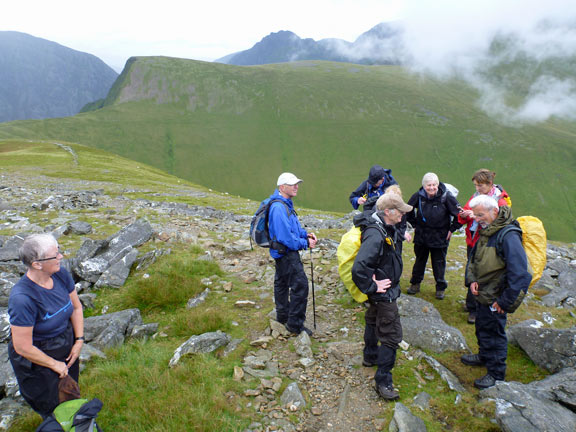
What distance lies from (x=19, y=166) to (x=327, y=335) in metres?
59.8

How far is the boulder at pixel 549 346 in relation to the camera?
19.9ft

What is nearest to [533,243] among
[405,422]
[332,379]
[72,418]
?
[405,422]

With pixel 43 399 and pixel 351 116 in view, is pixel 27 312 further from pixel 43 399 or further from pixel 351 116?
pixel 351 116

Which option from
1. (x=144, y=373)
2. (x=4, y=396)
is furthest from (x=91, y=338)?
(x=144, y=373)

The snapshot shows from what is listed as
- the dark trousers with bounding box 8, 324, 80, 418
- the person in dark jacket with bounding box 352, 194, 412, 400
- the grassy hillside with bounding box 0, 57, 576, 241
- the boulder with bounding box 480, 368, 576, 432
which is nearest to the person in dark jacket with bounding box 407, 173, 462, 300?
the person in dark jacket with bounding box 352, 194, 412, 400

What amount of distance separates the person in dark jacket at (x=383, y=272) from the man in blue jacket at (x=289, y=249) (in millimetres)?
1649

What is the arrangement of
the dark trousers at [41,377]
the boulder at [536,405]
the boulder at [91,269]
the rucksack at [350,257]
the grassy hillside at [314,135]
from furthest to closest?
the grassy hillside at [314,135] → the boulder at [91,269] → the rucksack at [350,257] → the boulder at [536,405] → the dark trousers at [41,377]

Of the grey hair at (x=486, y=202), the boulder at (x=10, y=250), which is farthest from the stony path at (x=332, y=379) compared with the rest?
the boulder at (x=10, y=250)

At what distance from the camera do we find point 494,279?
18.7ft

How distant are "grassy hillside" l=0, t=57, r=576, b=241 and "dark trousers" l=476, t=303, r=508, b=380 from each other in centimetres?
11151

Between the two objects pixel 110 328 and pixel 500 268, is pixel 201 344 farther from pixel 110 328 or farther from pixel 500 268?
pixel 500 268

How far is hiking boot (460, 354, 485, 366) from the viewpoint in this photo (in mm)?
6350

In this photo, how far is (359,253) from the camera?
5.16m

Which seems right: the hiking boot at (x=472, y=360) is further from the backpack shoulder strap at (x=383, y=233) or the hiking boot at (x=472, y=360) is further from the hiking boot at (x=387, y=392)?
the backpack shoulder strap at (x=383, y=233)
